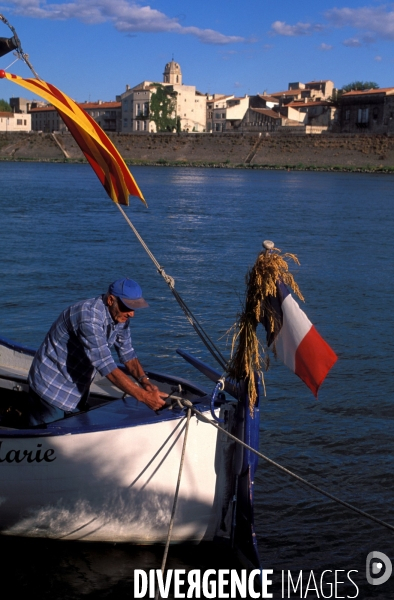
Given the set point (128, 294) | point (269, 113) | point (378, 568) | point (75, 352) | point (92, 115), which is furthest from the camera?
point (92, 115)

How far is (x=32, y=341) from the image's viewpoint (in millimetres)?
11836

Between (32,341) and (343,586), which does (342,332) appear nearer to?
(32,341)

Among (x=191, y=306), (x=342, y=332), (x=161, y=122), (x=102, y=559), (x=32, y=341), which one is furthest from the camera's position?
(x=161, y=122)

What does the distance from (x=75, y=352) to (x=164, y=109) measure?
A: 4223 inches

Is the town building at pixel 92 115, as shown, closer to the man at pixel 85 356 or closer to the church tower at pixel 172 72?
the church tower at pixel 172 72

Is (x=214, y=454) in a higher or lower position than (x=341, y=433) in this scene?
higher

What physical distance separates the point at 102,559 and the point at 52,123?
409 feet

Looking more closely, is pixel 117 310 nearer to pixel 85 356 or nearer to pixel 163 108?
pixel 85 356

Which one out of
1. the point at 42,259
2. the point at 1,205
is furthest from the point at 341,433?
the point at 1,205

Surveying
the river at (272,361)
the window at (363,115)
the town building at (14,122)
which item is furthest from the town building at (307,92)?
the river at (272,361)

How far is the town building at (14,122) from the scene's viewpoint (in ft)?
393

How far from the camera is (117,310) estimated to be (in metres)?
5.35

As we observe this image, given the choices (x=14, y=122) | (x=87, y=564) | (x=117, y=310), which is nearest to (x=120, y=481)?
(x=87, y=564)

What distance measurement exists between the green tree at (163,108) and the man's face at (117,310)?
105260 millimetres
